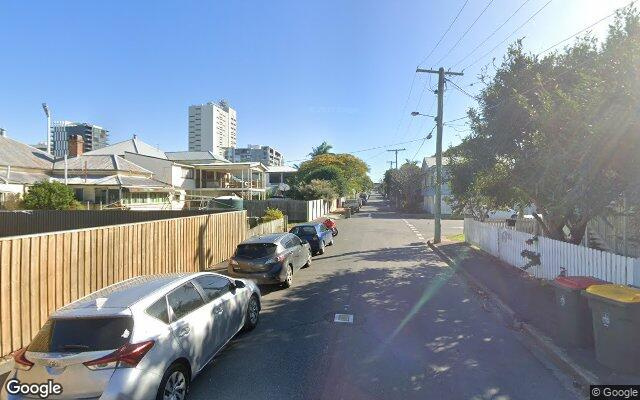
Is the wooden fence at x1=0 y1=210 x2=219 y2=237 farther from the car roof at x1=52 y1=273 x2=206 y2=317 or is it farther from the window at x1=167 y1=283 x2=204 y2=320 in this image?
the window at x1=167 y1=283 x2=204 y2=320

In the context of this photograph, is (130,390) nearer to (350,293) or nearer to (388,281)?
(350,293)

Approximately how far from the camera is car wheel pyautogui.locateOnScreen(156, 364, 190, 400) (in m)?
3.85

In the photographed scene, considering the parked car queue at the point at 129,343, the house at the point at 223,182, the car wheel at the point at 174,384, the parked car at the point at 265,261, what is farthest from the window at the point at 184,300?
the house at the point at 223,182

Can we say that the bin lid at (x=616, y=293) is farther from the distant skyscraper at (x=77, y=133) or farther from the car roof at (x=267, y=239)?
the distant skyscraper at (x=77, y=133)

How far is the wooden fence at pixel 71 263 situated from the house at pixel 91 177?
69.7ft

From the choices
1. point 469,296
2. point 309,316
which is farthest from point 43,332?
point 469,296

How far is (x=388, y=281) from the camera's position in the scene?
417 inches

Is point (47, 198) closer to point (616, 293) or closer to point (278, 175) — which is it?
point (616, 293)

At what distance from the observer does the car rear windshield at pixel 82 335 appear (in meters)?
3.61

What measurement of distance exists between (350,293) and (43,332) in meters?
6.57

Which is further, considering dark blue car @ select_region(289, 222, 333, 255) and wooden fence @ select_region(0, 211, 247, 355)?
dark blue car @ select_region(289, 222, 333, 255)

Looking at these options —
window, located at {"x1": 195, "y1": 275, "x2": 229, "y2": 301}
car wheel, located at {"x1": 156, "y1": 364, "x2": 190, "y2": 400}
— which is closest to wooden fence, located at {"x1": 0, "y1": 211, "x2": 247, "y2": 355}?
window, located at {"x1": 195, "y1": 275, "x2": 229, "y2": 301}

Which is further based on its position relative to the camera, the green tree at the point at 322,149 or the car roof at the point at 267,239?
the green tree at the point at 322,149

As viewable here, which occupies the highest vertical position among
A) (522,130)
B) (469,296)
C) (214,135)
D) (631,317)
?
(214,135)
